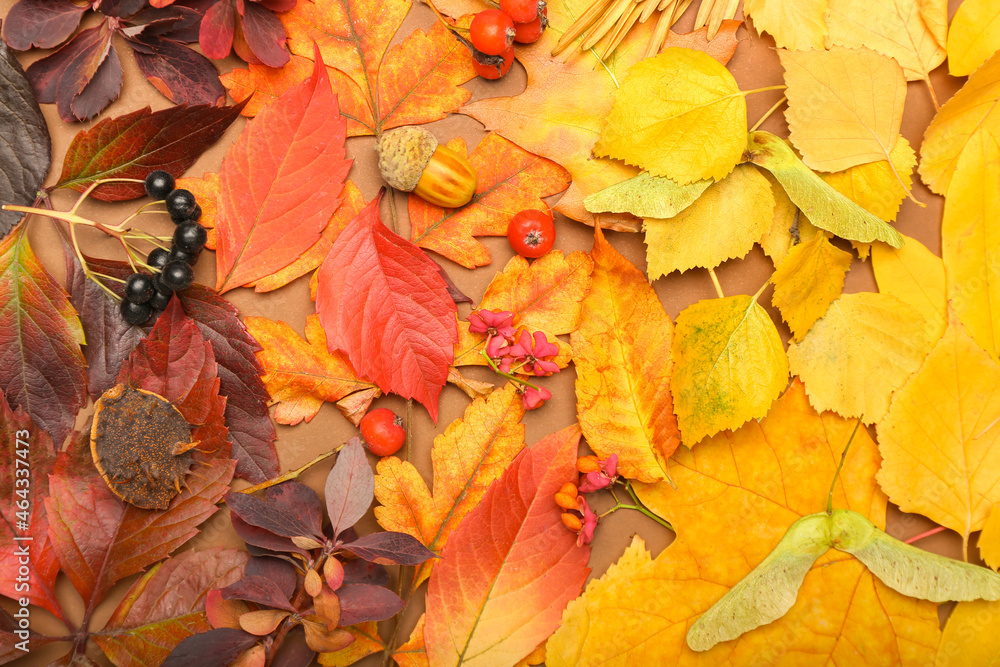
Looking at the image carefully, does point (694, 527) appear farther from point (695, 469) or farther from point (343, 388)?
point (343, 388)

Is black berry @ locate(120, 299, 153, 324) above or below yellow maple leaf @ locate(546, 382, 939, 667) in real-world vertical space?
above

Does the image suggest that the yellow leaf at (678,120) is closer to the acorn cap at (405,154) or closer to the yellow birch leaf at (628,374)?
the yellow birch leaf at (628,374)

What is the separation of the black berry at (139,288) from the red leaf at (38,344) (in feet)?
0.40

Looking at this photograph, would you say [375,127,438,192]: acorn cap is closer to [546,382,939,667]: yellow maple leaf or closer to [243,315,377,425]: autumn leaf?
[243,315,377,425]: autumn leaf

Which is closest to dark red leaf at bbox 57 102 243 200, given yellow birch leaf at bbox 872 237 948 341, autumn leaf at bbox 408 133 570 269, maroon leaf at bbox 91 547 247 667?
autumn leaf at bbox 408 133 570 269

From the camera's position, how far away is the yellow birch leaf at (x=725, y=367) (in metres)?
1.04

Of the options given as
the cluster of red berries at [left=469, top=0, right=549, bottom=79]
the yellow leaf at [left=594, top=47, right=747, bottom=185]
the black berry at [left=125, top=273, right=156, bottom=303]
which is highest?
the cluster of red berries at [left=469, top=0, right=549, bottom=79]

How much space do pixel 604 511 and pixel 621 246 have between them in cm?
48

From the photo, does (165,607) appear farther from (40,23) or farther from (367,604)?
(40,23)

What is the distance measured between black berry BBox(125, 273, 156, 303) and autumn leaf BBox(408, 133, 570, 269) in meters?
0.45

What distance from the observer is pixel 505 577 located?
1.05m

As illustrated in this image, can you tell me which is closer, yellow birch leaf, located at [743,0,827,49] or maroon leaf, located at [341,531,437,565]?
maroon leaf, located at [341,531,437,565]

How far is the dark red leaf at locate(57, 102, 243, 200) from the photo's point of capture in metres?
1.07

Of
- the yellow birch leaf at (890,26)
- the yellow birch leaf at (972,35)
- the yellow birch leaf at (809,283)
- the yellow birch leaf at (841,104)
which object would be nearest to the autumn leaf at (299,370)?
the yellow birch leaf at (809,283)
